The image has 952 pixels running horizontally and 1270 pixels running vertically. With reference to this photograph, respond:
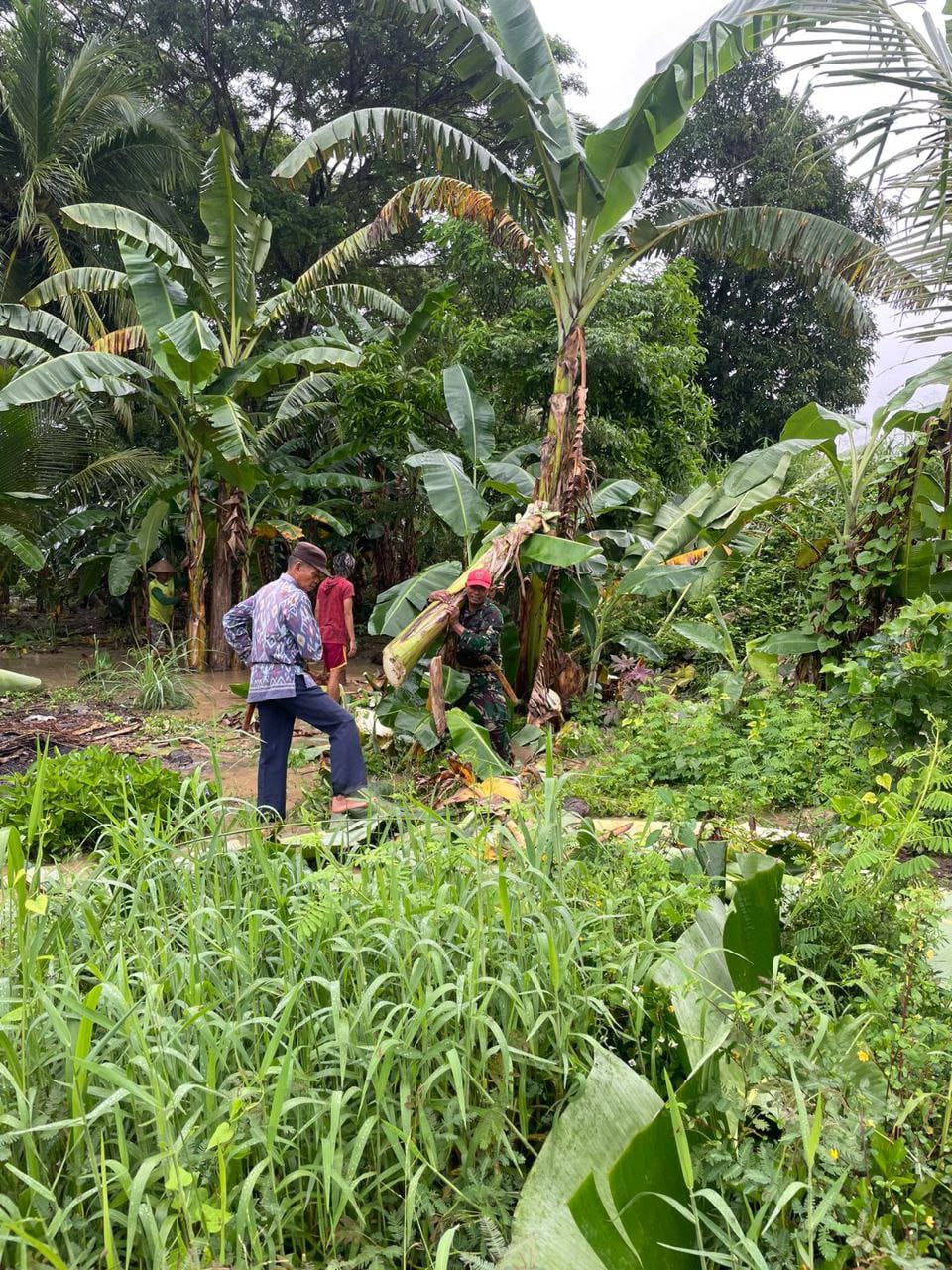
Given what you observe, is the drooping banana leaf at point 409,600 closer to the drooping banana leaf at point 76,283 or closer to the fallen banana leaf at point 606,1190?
the fallen banana leaf at point 606,1190

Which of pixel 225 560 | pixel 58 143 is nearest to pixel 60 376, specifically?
pixel 225 560

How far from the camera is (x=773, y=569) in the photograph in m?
9.84

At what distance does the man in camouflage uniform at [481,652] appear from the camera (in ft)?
19.1

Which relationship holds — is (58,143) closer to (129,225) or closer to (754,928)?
(129,225)

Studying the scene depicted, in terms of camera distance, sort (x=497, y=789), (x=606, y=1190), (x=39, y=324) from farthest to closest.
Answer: (x=39, y=324) < (x=497, y=789) < (x=606, y=1190)

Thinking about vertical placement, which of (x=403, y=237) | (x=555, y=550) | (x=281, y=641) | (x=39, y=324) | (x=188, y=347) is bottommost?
(x=281, y=641)

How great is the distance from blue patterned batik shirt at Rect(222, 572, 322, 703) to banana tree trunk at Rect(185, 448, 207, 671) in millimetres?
6190

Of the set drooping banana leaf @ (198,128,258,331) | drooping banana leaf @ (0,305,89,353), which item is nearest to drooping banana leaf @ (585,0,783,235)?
drooping banana leaf @ (198,128,258,331)

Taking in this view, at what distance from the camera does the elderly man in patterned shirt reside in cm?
482

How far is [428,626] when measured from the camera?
5664mm

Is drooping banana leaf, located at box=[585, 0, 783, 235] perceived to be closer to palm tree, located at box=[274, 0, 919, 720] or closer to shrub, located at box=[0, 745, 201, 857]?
palm tree, located at box=[274, 0, 919, 720]

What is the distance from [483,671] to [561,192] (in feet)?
12.7

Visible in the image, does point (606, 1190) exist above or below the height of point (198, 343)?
below

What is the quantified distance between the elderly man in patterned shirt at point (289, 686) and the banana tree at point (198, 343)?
14.7 feet
